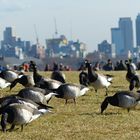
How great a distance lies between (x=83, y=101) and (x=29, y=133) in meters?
6.81

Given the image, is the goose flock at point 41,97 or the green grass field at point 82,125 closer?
the green grass field at point 82,125

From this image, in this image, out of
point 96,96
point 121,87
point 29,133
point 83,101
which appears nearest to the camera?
point 29,133

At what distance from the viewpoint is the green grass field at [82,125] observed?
12461mm

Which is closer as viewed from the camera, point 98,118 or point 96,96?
point 98,118

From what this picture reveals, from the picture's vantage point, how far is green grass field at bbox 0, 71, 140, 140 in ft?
40.9

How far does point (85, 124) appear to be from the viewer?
558 inches

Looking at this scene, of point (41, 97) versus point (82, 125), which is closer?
point (82, 125)

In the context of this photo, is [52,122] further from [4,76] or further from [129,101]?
[4,76]

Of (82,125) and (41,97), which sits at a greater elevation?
(41,97)

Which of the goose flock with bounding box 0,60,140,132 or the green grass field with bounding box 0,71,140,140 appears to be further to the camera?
the goose flock with bounding box 0,60,140,132

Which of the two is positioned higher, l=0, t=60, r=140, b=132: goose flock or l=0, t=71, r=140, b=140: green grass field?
l=0, t=60, r=140, b=132: goose flock

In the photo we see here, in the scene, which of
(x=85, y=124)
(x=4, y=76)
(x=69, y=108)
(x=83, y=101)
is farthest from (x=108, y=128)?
(x=4, y=76)

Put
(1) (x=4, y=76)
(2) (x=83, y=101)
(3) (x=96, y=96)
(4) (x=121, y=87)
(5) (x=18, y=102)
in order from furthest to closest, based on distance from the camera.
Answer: (1) (x=4, y=76), (4) (x=121, y=87), (3) (x=96, y=96), (2) (x=83, y=101), (5) (x=18, y=102)

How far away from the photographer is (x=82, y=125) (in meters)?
14.0
